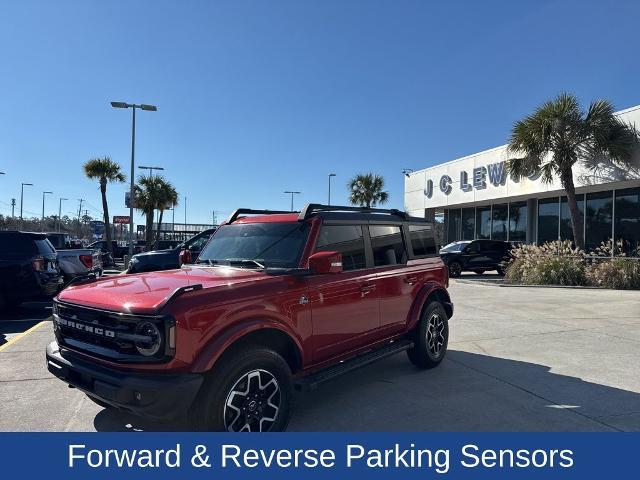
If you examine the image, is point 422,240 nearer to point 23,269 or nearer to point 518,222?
point 23,269

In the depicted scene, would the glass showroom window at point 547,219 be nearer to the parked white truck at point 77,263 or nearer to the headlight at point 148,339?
the parked white truck at point 77,263

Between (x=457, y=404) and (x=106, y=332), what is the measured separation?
3.26m

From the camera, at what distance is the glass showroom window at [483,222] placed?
27.1 meters

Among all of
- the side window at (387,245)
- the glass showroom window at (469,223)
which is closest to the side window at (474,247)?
the glass showroom window at (469,223)

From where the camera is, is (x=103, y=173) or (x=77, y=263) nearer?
(x=77, y=263)

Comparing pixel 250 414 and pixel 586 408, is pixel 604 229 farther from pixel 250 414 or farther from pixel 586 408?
pixel 250 414

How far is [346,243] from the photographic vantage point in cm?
473

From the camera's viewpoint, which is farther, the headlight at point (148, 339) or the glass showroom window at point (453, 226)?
the glass showroom window at point (453, 226)

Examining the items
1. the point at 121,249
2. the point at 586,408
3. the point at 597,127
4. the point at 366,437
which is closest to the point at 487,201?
the point at 597,127

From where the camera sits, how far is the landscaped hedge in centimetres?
1510

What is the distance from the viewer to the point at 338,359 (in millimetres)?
4383

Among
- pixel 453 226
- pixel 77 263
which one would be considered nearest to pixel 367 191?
pixel 453 226

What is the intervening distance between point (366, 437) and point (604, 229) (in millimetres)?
20139

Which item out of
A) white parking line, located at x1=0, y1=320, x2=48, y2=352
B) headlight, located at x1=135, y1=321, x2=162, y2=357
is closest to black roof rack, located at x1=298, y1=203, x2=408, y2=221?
headlight, located at x1=135, y1=321, x2=162, y2=357
